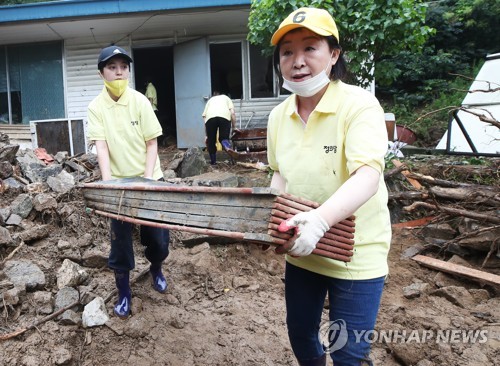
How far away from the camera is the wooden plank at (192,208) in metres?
1.51

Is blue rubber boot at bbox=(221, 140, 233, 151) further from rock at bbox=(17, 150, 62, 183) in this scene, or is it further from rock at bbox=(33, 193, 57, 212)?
rock at bbox=(33, 193, 57, 212)

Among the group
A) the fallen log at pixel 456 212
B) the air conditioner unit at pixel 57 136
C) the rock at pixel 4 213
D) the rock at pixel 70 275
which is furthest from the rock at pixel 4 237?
the air conditioner unit at pixel 57 136

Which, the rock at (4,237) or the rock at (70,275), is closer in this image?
the rock at (70,275)

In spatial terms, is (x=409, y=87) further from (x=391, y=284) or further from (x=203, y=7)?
(x=391, y=284)

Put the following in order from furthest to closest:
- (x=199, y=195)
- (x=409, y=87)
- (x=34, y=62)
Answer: (x=409, y=87) → (x=34, y=62) → (x=199, y=195)

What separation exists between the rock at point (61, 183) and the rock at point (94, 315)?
2000mm

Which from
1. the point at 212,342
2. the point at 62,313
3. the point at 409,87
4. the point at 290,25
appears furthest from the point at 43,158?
the point at 409,87

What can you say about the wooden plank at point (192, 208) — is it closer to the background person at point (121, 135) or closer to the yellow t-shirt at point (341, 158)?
the yellow t-shirt at point (341, 158)

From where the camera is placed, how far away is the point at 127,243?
2809 mm

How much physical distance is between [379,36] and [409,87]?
365 inches

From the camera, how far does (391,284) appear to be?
3986 millimetres

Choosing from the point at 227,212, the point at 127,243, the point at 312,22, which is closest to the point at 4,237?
the point at 127,243

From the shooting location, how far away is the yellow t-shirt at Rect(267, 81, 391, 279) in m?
1.48

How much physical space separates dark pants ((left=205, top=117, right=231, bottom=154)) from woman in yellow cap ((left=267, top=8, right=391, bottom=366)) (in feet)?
19.3
